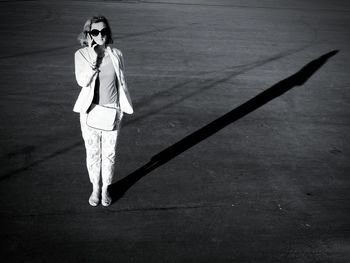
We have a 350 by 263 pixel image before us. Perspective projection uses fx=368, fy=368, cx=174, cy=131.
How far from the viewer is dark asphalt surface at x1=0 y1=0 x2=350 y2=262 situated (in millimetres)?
4062

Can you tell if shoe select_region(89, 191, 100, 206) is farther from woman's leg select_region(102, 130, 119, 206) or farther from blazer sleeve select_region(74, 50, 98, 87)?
blazer sleeve select_region(74, 50, 98, 87)

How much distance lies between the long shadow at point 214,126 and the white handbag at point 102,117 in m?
1.13

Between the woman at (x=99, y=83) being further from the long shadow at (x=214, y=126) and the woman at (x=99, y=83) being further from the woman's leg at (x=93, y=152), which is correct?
the long shadow at (x=214, y=126)

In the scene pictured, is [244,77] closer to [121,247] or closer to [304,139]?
[304,139]

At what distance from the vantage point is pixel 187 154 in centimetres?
570

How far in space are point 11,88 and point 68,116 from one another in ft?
5.40

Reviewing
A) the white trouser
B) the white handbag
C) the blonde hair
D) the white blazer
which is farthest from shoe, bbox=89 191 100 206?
Answer: the blonde hair

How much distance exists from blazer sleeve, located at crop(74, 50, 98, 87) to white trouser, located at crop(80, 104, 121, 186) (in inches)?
16.2

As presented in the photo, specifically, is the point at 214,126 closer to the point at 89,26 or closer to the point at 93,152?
the point at 93,152

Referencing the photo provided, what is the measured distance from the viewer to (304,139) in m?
6.34

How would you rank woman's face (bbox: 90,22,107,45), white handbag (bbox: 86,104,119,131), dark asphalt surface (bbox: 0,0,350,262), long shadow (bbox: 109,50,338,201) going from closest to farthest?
woman's face (bbox: 90,22,107,45) < white handbag (bbox: 86,104,119,131) < dark asphalt surface (bbox: 0,0,350,262) < long shadow (bbox: 109,50,338,201)

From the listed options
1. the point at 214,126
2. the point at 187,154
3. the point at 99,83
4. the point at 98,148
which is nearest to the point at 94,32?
the point at 99,83

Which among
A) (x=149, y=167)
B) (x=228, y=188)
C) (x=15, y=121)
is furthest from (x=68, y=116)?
(x=228, y=188)

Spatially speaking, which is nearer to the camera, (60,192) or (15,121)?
(60,192)
